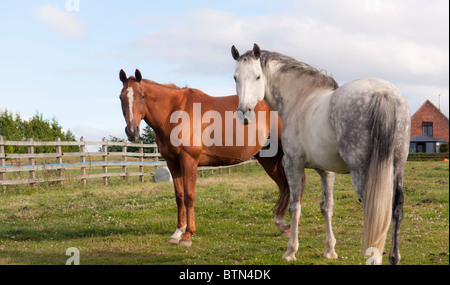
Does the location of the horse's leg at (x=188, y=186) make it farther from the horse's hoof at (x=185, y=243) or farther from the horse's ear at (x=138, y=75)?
the horse's ear at (x=138, y=75)

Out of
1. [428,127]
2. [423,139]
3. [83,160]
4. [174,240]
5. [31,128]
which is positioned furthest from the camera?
[428,127]

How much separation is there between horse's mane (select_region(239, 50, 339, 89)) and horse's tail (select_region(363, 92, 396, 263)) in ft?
4.59

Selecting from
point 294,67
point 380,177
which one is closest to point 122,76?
point 294,67

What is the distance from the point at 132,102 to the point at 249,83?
2.30 m

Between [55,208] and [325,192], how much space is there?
26.6 feet

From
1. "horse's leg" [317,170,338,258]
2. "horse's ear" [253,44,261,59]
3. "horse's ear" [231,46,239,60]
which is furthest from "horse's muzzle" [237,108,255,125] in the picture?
"horse's leg" [317,170,338,258]

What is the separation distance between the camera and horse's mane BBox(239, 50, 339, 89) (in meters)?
5.51

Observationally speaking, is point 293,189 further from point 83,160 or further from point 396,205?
point 83,160

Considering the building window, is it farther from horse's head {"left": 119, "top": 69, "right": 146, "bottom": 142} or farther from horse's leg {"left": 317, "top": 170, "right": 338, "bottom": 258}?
horse's head {"left": 119, "top": 69, "right": 146, "bottom": 142}

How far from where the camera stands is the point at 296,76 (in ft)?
18.6

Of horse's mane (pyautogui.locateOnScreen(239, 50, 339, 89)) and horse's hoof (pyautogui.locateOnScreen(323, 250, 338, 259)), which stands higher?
horse's mane (pyautogui.locateOnScreen(239, 50, 339, 89))

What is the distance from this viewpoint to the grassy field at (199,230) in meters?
6.20

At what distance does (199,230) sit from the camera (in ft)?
26.5
